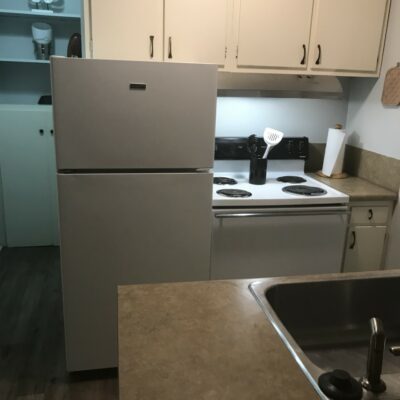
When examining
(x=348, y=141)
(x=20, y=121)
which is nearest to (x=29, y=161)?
(x=20, y=121)

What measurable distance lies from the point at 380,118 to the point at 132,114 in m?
1.57

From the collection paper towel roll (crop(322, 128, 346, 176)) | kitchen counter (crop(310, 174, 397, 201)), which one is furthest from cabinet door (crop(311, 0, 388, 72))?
kitchen counter (crop(310, 174, 397, 201))

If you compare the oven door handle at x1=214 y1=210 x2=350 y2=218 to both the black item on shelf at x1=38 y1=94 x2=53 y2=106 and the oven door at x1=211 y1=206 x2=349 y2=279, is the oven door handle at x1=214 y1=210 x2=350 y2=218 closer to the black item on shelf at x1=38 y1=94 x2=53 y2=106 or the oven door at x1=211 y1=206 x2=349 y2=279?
the oven door at x1=211 y1=206 x2=349 y2=279

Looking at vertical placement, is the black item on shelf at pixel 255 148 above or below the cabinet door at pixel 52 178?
above

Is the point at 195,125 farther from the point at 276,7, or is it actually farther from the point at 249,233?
the point at 276,7

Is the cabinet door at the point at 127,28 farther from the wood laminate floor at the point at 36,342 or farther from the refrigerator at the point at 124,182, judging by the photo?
the wood laminate floor at the point at 36,342

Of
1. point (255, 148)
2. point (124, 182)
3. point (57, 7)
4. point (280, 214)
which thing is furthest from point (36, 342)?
point (57, 7)

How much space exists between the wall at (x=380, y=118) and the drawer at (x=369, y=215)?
0.21ft

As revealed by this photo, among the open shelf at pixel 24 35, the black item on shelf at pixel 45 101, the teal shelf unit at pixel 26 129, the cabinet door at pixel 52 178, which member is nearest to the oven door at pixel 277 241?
the cabinet door at pixel 52 178

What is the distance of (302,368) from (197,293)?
0.42m

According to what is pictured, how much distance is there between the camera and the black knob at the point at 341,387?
85 centimetres

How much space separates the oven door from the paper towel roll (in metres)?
0.49

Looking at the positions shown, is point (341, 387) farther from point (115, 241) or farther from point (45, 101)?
point (45, 101)

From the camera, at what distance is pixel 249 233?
7.68 feet
